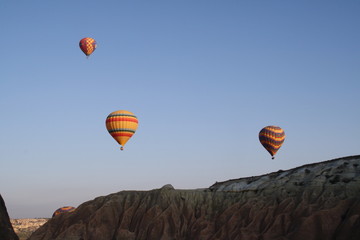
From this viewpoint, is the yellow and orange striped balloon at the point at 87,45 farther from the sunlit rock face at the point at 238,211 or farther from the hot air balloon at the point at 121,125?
the sunlit rock face at the point at 238,211

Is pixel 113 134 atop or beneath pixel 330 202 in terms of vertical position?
atop

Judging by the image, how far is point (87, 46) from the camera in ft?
254

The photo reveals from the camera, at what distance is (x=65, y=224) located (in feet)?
193

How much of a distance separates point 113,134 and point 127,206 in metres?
11.0

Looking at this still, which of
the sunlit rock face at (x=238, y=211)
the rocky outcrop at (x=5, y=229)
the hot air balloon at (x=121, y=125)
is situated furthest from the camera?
the hot air balloon at (x=121, y=125)

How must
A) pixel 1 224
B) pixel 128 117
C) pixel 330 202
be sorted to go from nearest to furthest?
pixel 1 224, pixel 330 202, pixel 128 117

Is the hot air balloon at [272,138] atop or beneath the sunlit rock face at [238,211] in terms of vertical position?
atop

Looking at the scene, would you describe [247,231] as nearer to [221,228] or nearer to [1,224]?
[221,228]

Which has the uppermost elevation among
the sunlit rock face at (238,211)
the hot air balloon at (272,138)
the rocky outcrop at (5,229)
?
the hot air balloon at (272,138)

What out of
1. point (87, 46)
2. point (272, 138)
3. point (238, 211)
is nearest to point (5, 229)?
point (238, 211)

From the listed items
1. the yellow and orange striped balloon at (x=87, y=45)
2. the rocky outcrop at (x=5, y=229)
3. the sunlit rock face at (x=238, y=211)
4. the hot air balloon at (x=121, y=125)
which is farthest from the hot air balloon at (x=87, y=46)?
the rocky outcrop at (x=5, y=229)

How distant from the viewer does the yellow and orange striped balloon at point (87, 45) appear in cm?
7744

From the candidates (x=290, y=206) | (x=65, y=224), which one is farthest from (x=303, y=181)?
(x=65, y=224)

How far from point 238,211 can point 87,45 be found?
42.9m
